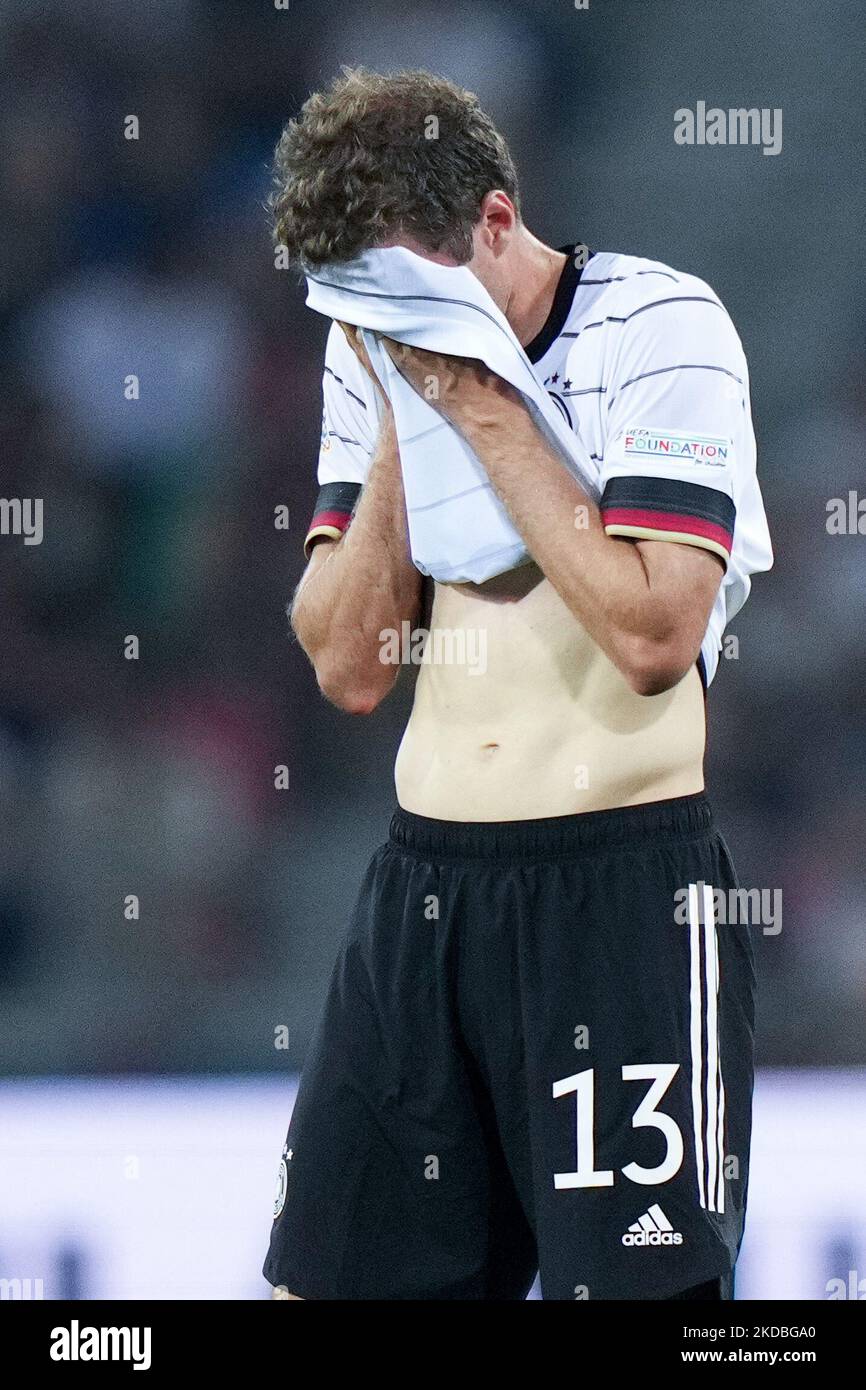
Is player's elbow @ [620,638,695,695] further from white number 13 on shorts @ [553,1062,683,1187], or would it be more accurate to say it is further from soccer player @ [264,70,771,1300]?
white number 13 on shorts @ [553,1062,683,1187]

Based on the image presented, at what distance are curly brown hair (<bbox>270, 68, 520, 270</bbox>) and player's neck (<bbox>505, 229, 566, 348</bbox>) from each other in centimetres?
6

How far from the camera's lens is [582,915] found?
4.04 ft

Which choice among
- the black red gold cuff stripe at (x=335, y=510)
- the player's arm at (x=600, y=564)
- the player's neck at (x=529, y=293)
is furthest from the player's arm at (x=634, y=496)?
the black red gold cuff stripe at (x=335, y=510)

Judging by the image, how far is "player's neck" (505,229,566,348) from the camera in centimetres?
129

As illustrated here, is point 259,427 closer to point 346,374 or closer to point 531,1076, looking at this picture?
point 346,374

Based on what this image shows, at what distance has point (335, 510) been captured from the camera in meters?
1.43

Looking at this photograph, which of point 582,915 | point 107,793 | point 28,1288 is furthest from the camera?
point 107,793

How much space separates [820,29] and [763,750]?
1.29 metres

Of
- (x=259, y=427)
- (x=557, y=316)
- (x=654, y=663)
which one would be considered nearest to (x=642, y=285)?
(x=557, y=316)

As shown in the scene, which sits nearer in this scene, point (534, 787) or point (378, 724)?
point (534, 787)

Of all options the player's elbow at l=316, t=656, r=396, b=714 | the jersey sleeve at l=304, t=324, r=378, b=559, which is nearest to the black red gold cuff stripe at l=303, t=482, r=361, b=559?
the jersey sleeve at l=304, t=324, r=378, b=559
